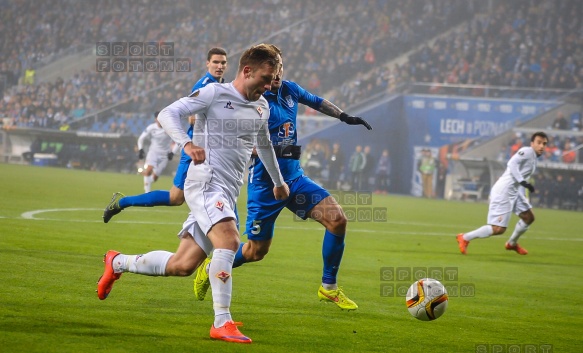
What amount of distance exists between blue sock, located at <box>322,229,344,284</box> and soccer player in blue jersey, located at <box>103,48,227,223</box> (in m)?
2.32

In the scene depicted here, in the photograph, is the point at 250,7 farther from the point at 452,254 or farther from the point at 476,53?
the point at 452,254

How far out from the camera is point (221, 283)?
6.49 metres

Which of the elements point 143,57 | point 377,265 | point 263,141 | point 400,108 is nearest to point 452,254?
point 377,265

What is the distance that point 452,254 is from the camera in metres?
14.9

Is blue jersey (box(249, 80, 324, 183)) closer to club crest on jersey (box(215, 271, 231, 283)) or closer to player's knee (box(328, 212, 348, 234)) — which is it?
Result: player's knee (box(328, 212, 348, 234))

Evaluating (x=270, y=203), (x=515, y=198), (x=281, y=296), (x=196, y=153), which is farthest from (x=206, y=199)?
(x=515, y=198)

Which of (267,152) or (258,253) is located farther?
(258,253)

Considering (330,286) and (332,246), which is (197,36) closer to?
(332,246)

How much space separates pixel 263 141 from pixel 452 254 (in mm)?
8200

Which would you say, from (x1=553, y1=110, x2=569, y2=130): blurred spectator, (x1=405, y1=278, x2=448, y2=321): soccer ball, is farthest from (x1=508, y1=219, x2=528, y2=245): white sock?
(x1=553, y1=110, x2=569, y2=130): blurred spectator

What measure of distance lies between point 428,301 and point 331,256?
126cm

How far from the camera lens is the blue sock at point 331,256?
28.7 ft

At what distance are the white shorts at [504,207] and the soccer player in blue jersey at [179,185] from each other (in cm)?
670

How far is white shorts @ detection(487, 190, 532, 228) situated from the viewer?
15.7 meters
